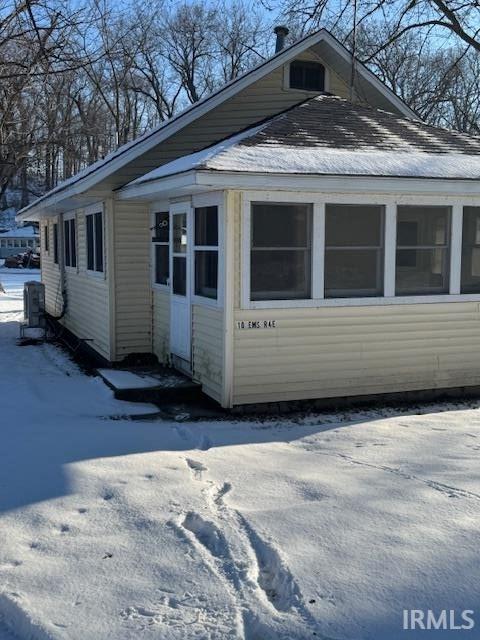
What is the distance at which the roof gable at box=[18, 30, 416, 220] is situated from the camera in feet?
32.7

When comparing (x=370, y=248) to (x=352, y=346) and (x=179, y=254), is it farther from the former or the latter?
(x=179, y=254)

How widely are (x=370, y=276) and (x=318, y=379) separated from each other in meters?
1.43

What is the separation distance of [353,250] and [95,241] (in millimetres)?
5065

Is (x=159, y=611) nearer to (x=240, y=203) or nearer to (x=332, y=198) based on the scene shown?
(x=240, y=203)

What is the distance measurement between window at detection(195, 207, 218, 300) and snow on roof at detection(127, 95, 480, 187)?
70 cm

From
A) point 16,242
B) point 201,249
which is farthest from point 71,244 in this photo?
point 16,242

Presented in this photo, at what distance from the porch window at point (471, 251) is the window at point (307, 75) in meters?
4.02

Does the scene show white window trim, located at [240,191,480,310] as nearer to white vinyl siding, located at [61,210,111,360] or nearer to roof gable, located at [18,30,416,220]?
roof gable, located at [18,30,416,220]

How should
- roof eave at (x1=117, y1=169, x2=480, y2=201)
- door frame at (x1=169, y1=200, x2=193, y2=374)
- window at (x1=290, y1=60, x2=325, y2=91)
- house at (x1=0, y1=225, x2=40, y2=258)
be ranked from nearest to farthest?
roof eave at (x1=117, y1=169, x2=480, y2=201) → door frame at (x1=169, y1=200, x2=193, y2=374) → window at (x1=290, y1=60, x2=325, y2=91) → house at (x1=0, y1=225, x2=40, y2=258)

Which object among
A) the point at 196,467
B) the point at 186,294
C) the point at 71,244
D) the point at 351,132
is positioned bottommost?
the point at 196,467

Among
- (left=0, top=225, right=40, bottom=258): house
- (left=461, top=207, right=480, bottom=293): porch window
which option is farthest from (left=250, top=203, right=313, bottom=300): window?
(left=0, top=225, right=40, bottom=258): house

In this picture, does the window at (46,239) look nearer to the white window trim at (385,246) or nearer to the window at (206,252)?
the window at (206,252)

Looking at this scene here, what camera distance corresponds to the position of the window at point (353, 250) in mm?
7867

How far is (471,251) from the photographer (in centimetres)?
853
